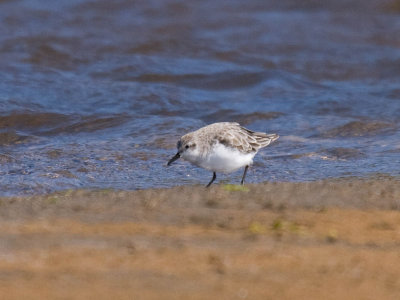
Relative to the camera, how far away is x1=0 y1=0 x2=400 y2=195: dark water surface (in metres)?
8.62

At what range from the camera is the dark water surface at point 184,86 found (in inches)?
340

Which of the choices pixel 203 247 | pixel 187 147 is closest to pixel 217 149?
pixel 187 147

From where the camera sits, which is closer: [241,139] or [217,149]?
[217,149]

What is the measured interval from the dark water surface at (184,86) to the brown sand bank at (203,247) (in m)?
1.72

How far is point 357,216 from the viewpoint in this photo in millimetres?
5840

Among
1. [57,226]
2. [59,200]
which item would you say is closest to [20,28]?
[59,200]

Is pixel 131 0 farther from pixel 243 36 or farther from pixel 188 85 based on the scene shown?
pixel 188 85

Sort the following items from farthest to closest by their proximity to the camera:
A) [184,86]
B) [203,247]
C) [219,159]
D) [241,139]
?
1. [184,86]
2. [241,139]
3. [219,159]
4. [203,247]

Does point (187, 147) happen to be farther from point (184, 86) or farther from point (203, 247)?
point (184, 86)

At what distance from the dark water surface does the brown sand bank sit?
1721 millimetres

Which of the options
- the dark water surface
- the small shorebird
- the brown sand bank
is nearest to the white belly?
the small shorebird

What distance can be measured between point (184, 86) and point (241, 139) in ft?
19.1

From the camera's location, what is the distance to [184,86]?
13.1m

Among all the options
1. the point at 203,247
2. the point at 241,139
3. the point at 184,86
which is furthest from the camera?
the point at 184,86
